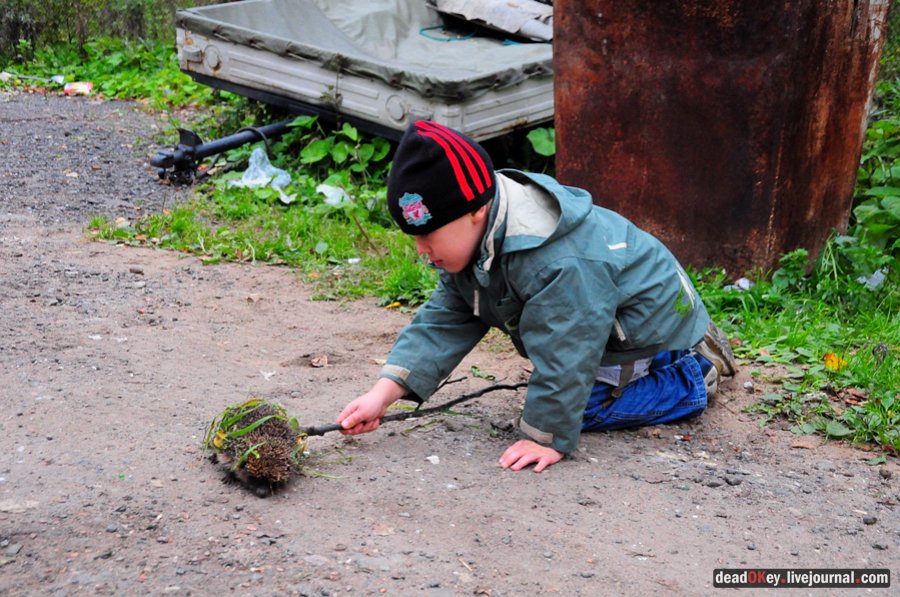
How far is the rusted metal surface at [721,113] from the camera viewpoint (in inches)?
162

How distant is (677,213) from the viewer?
14.6ft

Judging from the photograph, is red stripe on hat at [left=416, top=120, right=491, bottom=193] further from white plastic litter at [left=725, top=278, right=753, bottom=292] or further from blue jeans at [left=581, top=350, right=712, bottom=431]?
white plastic litter at [left=725, top=278, right=753, bottom=292]

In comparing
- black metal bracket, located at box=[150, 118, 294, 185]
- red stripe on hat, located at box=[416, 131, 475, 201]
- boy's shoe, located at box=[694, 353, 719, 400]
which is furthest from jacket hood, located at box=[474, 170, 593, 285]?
black metal bracket, located at box=[150, 118, 294, 185]

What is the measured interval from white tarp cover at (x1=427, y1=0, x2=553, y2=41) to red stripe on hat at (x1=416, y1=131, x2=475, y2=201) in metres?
5.38

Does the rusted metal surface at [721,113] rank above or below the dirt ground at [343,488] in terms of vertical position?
above

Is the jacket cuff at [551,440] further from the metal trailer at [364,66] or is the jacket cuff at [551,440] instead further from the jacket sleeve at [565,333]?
the metal trailer at [364,66]

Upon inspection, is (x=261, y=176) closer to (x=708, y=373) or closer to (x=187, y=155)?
(x=187, y=155)

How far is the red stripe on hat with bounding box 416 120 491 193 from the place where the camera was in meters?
2.67

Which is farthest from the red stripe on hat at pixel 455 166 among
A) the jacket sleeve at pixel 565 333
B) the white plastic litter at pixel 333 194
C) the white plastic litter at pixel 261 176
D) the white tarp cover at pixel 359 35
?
the white tarp cover at pixel 359 35

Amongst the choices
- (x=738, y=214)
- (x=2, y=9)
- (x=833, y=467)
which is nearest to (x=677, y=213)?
(x=738, y=214)

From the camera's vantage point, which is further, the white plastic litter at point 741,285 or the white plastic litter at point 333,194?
the white plastic litter at point 333,194

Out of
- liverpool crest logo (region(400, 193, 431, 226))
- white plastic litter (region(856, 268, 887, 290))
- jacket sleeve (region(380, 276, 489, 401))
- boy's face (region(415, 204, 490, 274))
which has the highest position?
A: liverpool crest logo (region(400, 193, 431, 226))

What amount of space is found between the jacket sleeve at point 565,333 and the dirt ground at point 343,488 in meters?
0.22

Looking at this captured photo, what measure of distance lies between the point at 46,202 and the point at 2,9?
5.62 m
